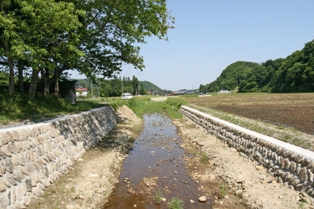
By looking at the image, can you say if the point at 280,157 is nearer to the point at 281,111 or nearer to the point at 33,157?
the point at 33,157

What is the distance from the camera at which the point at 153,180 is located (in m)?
8.34

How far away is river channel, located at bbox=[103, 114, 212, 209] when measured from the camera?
6.72 m

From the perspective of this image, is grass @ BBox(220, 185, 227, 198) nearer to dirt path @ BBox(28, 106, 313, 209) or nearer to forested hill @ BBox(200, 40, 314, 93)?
dirt path @ BBox(28, 106, 313, 209)

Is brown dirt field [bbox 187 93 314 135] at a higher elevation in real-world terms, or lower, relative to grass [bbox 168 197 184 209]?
higher

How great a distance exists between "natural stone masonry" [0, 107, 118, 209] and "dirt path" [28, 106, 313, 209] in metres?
0.33

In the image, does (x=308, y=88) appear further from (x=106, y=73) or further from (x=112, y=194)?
(x=112, y=194)

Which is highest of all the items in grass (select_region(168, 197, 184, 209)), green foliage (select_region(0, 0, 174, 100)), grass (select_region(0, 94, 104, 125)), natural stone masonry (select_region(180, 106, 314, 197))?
green foliage (select_region(0, 0, 174, 100))

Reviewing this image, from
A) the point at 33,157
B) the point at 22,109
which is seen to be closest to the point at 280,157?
the point at 33,157

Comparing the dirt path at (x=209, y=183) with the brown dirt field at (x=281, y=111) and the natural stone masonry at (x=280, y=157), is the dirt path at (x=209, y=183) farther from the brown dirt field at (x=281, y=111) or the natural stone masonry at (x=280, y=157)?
the brown dirt field at (x=281, y=111)

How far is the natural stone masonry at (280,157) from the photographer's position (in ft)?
18.8

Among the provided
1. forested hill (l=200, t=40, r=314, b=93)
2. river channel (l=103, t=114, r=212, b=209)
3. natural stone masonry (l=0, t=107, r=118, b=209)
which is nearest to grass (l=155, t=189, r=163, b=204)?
river channel (l=103, t=114, r=212, b=209)

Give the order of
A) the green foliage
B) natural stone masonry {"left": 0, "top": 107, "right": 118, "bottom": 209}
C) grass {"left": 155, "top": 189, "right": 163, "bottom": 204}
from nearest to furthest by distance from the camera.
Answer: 1. natural stone masonry {"left": 0, "top": 107, "right": 118, "bottom": 209}
2. grass {"left": 155, "top": 189, "right": 163, "bottom": 204}
3. the green foliage

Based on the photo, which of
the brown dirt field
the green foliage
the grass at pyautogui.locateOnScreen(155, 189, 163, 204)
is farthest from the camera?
the brown dirt field

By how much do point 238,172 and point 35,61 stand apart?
884cm
